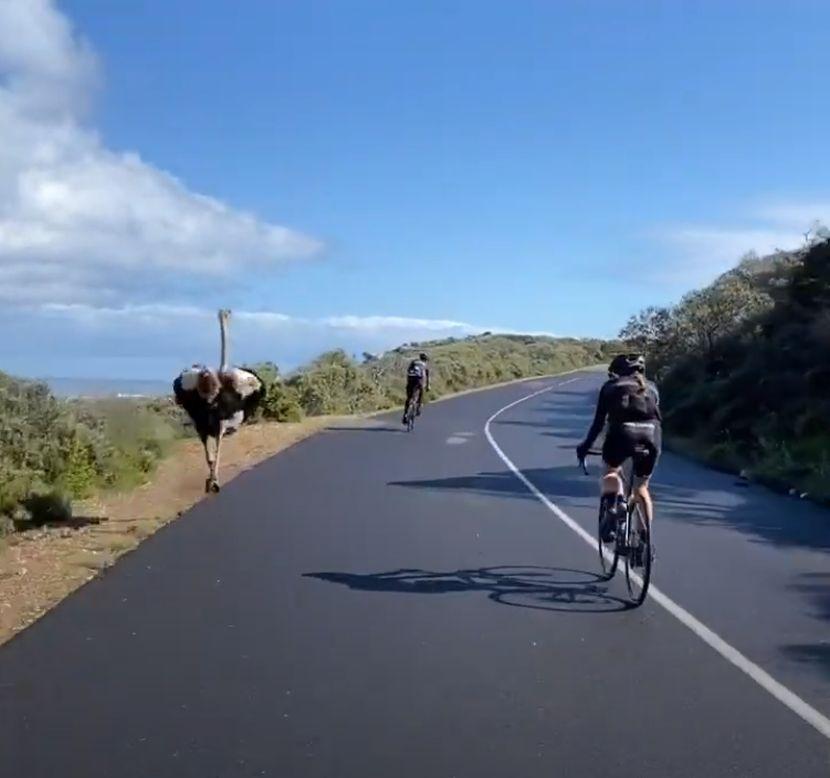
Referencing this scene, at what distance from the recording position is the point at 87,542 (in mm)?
13062

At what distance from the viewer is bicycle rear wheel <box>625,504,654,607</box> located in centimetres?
991

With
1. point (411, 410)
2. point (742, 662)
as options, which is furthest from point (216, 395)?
point (411, 410)

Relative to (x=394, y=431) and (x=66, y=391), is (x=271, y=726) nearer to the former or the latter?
(x=66, y=391)

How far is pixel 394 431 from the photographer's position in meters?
32.3

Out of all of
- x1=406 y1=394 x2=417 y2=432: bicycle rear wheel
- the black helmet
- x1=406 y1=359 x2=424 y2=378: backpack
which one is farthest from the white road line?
x1=406 y1=359 x2=424 y2=378: backpack

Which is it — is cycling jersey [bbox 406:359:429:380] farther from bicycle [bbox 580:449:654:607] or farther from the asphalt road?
bicycle [bbox 580:449:654:607]

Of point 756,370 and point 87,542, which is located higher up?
point 756,370

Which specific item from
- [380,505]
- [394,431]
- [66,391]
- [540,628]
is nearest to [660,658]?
[540,628]

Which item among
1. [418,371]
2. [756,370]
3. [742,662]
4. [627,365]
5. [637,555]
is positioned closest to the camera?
[742,662]

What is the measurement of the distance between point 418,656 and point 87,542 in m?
6.00

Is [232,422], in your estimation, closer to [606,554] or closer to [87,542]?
[87,542]

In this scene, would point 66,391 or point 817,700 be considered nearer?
point 817,700

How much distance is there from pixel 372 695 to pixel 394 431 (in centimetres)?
2510

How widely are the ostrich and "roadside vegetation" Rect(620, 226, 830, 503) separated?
8.22m
